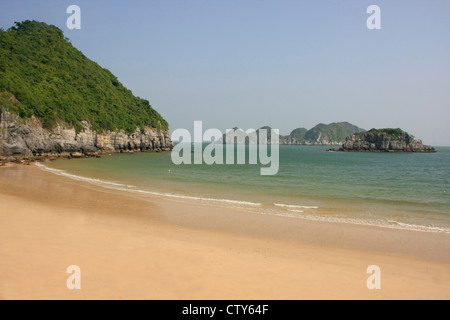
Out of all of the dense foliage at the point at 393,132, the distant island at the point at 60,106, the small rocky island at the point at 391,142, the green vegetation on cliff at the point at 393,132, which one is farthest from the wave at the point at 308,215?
the dense foliage at the point at 393,132

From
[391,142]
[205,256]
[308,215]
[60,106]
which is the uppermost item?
[60,106]

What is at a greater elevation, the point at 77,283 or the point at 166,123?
the point at 166,123

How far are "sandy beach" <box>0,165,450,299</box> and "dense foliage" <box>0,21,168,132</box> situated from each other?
134 ft

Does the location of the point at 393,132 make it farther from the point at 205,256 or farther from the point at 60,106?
the point at 205,256

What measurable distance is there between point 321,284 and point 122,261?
451 cm

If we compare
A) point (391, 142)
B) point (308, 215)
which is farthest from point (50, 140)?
point (391, 142)

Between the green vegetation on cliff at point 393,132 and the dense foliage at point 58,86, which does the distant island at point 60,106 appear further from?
the green vegetation on cliff at point 393,132

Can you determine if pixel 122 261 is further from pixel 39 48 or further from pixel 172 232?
pixel 39 48

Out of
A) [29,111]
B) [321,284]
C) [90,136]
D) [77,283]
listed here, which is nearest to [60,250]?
[77,283]

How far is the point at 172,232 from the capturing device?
985 cm

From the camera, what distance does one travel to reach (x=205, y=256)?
7.20 m

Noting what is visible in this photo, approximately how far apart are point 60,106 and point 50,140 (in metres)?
9.23

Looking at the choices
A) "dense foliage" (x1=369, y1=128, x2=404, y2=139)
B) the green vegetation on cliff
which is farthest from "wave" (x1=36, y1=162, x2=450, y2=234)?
"dense foliage" (x1=369, y1=128, x2=404, y2=139)

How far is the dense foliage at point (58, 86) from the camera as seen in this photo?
151 ft
